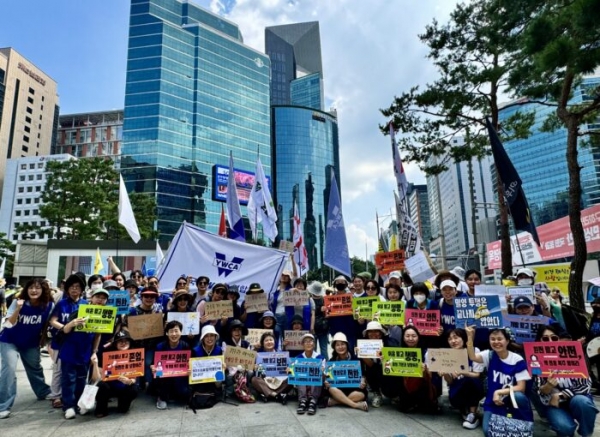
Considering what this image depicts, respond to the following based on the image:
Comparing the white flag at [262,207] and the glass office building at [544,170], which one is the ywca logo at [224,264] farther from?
the glass office building at [544,170]

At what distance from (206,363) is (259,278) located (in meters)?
2.54

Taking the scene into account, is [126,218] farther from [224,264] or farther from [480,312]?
[480,312]

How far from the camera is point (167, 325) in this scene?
5469mm

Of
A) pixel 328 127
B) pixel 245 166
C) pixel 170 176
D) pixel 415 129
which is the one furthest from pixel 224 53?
pixel 415 129

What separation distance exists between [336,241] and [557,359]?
573 centimetres

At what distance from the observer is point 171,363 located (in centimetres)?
523

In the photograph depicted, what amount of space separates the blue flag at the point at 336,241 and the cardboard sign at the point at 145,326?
4.24m

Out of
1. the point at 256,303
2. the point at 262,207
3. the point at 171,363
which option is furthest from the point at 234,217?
the point at 171,363

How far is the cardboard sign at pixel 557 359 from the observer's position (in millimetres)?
4043

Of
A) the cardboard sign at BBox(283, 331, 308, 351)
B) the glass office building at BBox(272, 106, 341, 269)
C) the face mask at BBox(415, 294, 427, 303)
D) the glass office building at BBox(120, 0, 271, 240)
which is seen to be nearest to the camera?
the face mask at BBox(415, 294, 427, 303)

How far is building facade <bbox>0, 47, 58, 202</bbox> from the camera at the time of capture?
277 ft

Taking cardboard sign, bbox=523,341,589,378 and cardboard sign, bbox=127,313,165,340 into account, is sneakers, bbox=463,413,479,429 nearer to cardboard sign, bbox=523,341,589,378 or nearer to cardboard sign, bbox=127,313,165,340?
cardboard sign, bbox=523,341,589,378

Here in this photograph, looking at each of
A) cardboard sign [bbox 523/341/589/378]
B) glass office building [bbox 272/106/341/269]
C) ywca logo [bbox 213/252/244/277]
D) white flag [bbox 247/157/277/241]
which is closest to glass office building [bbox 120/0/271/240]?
glass office building [bbox 272/106/341/269]

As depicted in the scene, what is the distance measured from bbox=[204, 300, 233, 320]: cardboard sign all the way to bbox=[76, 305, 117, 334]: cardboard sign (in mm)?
1430
